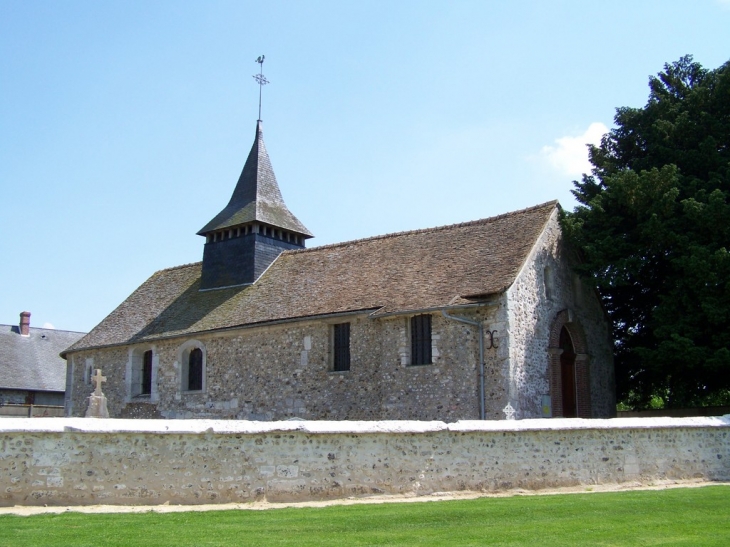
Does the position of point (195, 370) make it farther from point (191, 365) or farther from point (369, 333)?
point (369, 333)

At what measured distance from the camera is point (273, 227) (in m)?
27.2

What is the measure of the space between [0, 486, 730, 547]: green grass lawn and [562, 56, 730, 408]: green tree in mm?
7426

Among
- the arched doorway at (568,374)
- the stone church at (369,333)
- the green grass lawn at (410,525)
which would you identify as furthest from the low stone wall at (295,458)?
the arched doorway at (568,374)

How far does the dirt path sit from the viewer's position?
407 inches

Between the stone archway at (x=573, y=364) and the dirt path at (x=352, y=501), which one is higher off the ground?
the stone archway at (x=573, y=364)

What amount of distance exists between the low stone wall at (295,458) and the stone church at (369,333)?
386 centimetres

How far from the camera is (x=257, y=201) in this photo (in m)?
27.8

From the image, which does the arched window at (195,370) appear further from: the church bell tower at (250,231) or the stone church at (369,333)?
the church bell tower at (250,231)

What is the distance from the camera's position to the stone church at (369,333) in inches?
729

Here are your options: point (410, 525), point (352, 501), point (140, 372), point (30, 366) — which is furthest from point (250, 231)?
point (410, 525)

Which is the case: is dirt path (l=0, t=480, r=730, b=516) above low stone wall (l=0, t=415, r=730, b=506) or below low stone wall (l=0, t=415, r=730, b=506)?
below

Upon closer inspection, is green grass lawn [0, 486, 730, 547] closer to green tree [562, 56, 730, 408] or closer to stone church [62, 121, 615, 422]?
stone church [62, 121, 615, 422]

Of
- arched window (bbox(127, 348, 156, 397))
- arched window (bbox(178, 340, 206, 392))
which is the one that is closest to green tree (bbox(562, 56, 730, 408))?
arched window (bbox(178, 340, 206, 392))

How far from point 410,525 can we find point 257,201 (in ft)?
64.3
